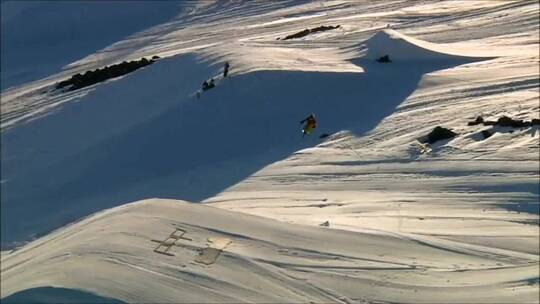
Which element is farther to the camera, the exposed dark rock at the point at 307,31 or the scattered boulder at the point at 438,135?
the exposed dark rock at the point at 307,31

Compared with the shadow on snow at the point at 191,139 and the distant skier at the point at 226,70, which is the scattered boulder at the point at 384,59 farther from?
the distant skier at the point at 226,70

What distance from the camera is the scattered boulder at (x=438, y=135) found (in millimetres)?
15648

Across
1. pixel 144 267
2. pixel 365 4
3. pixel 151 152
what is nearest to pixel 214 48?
pixel 151 152

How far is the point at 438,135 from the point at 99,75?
11793 millimetres

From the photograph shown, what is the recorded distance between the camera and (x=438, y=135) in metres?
15.7

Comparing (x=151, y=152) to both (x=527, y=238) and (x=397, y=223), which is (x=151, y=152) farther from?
(x=527, y=238)

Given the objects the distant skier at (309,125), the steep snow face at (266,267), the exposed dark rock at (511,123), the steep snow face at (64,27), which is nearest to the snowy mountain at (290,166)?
the steep snow face at (266,267)

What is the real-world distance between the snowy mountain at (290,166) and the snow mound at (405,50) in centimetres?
6

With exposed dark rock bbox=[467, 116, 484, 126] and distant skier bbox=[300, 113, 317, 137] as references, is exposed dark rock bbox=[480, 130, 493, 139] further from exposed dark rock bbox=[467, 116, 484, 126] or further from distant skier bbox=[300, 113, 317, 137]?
distant skier bbox=[300, 113, 317, 137]

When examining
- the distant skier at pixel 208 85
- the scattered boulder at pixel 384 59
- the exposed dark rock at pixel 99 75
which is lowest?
the scattered boulder at pixel 384 59

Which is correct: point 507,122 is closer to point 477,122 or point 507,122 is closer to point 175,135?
point 477,122

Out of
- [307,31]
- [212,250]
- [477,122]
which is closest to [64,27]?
[307,31]

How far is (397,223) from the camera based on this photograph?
11.8 metres

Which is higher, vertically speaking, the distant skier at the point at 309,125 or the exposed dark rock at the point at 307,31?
the exposed dark rock at the point at 307,31
